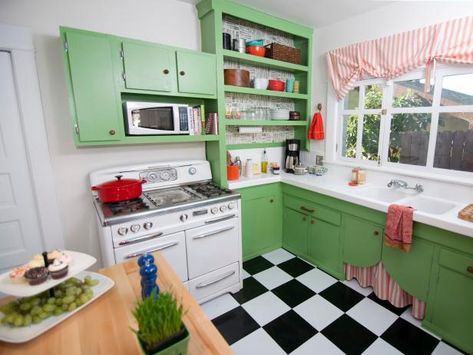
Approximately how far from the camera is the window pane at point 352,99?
2.63 meters

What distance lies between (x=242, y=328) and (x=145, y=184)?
1.38 meters

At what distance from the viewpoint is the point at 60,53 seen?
1.86 m

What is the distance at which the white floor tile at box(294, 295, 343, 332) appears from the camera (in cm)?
186

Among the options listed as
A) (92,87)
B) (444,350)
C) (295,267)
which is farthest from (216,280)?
(92,87)

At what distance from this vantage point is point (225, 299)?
2131 millimetres

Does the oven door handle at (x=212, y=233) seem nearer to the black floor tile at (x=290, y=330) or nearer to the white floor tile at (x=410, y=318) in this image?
the black floor tile at (x=290, y=330)

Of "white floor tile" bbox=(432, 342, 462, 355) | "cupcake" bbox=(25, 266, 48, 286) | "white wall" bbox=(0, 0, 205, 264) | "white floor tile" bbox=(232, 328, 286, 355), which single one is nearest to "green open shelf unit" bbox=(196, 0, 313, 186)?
"white wall" bbox=(0, 0, 205, 264)

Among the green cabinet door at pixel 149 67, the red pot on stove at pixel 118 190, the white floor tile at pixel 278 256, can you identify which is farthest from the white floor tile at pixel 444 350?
the green cabinet door at pixel 149 67

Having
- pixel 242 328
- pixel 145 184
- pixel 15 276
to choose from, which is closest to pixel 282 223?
pixel 242 328

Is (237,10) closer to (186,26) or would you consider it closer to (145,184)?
(186,26)

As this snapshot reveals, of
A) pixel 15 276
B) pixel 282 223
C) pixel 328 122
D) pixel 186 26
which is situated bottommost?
pixel 282 223

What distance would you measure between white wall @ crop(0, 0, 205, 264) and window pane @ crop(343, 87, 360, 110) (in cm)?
170

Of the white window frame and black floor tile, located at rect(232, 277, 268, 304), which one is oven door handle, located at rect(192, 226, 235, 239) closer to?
black floor tile, located at rect(232, 277, 268, 304)

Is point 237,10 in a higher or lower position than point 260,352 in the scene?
higher
